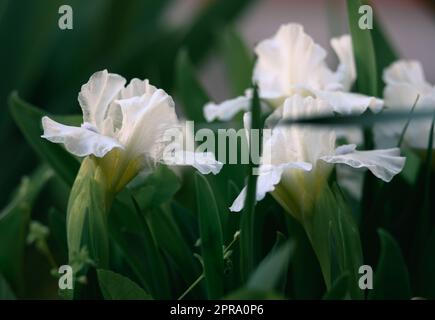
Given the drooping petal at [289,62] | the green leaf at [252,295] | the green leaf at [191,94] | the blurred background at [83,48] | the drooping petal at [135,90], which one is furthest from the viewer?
the blurred background at [83,48]

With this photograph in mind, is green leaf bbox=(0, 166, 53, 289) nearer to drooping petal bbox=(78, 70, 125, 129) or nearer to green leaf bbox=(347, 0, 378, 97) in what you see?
drooping petal bbox=(78, 70, 125, 129)

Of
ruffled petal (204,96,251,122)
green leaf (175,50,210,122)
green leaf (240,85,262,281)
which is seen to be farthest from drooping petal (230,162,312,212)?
green leaf (175,50,210,122)

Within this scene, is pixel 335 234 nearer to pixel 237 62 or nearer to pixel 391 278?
pixel 391 278

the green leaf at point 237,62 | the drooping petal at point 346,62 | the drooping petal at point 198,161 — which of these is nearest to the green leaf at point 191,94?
the green leaf at point 237,62

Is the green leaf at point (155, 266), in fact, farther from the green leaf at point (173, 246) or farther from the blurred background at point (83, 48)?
the blurred background at point (83, 48)

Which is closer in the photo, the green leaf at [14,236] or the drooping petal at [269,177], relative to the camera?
the drooping petal at [269,177]

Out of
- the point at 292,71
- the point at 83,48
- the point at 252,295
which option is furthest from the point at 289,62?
the point at 83,48
